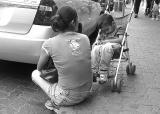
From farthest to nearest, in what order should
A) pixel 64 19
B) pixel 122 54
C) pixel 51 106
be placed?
pixel 122 54
pixel 51 106
pixel 64 19

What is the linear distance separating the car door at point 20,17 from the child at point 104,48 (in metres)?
1.01

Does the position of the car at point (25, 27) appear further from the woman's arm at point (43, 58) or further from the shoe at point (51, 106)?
the shoe at point (51, 106)

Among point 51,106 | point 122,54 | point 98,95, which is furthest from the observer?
point 122,54

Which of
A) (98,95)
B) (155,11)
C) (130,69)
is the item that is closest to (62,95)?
(98,95)

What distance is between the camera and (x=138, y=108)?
4.28 meters

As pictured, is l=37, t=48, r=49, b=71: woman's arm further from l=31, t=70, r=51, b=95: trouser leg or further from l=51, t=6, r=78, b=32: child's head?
l=51, t=6, r=78, b=32: child's head

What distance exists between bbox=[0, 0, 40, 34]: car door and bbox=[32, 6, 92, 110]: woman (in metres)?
0.94

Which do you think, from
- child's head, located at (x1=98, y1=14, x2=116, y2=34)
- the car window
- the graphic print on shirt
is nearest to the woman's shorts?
the graphic print on shirt

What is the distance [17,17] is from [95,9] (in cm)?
222

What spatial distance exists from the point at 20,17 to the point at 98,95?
60.4 inches

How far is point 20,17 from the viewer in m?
4.84

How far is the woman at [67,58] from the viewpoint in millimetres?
3938

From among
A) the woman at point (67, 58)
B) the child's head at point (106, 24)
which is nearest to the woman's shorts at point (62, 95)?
the woman at point (67, 58)

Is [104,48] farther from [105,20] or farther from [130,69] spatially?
[130,69]
